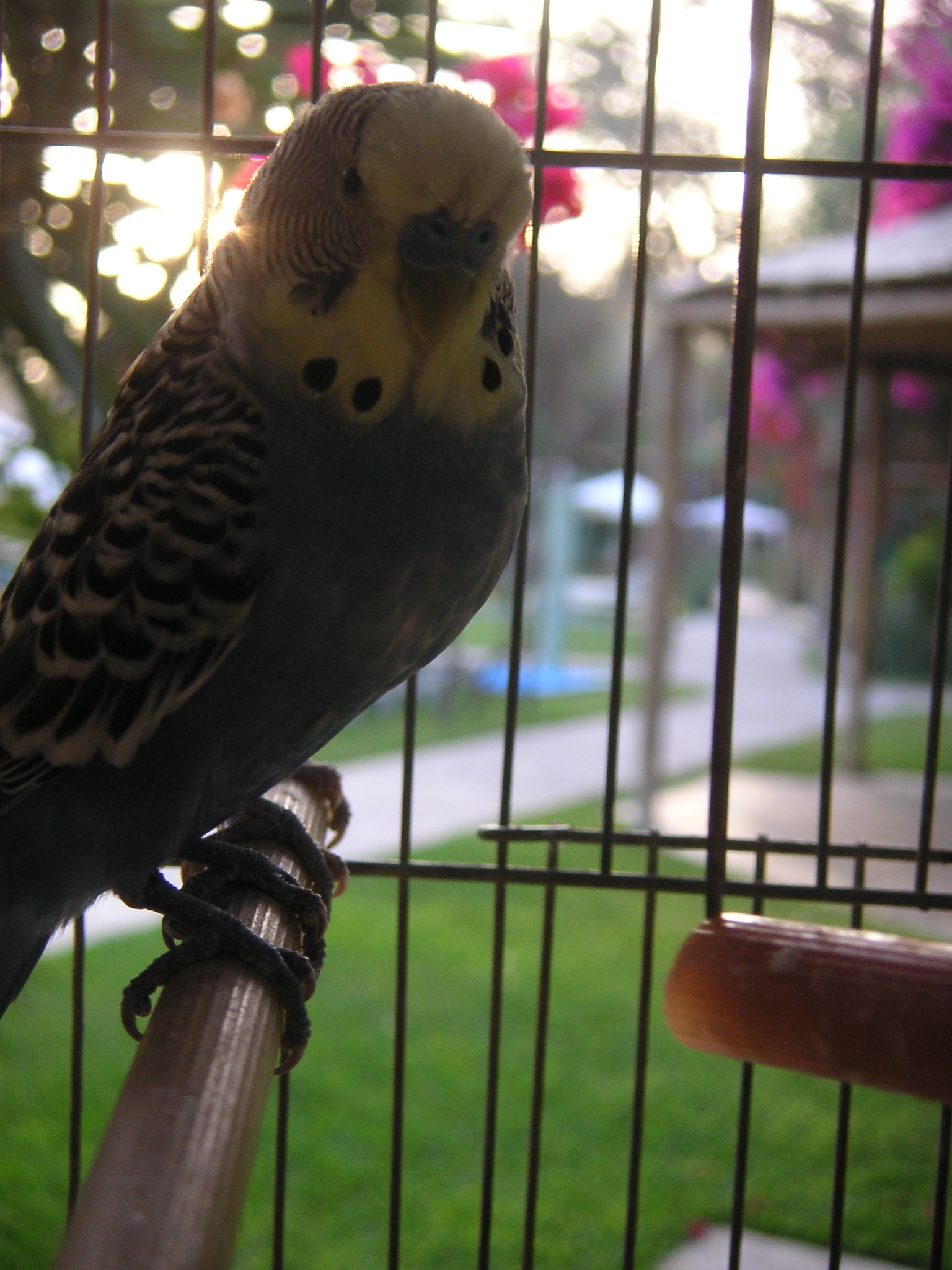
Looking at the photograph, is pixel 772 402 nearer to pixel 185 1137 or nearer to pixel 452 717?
pixel 452 717

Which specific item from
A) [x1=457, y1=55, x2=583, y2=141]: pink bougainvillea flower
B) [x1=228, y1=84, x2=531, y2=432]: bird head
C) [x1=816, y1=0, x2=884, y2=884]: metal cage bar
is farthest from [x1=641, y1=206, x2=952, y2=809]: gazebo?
[x1=228, y1=84, x2=531, y2=432]: bird head

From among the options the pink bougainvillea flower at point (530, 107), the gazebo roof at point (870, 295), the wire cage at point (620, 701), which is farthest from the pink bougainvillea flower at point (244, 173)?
the gazebo roof at point (870, 295)

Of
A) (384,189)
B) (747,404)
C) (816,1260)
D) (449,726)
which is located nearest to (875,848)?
(747,404)

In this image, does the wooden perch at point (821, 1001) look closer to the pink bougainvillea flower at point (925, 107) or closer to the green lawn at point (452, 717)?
the pink bougainvillea flower at point (925, 107)

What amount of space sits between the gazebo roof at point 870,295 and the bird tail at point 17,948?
2.87 meters

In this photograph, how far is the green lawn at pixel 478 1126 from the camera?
2.07m

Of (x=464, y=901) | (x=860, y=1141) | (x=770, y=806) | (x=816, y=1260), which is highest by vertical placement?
(x=770, y=806)

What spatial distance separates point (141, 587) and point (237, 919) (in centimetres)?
27

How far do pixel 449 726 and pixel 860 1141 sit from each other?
448cm

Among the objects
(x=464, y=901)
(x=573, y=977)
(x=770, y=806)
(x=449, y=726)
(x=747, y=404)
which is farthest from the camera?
(x=449, y=726)

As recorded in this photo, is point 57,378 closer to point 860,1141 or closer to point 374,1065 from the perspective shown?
point 374,1065

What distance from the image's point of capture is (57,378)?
2025 mm

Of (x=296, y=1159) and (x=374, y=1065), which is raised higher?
(x=374, y=1065)

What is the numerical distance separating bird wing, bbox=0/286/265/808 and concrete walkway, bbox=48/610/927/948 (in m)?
1.80
